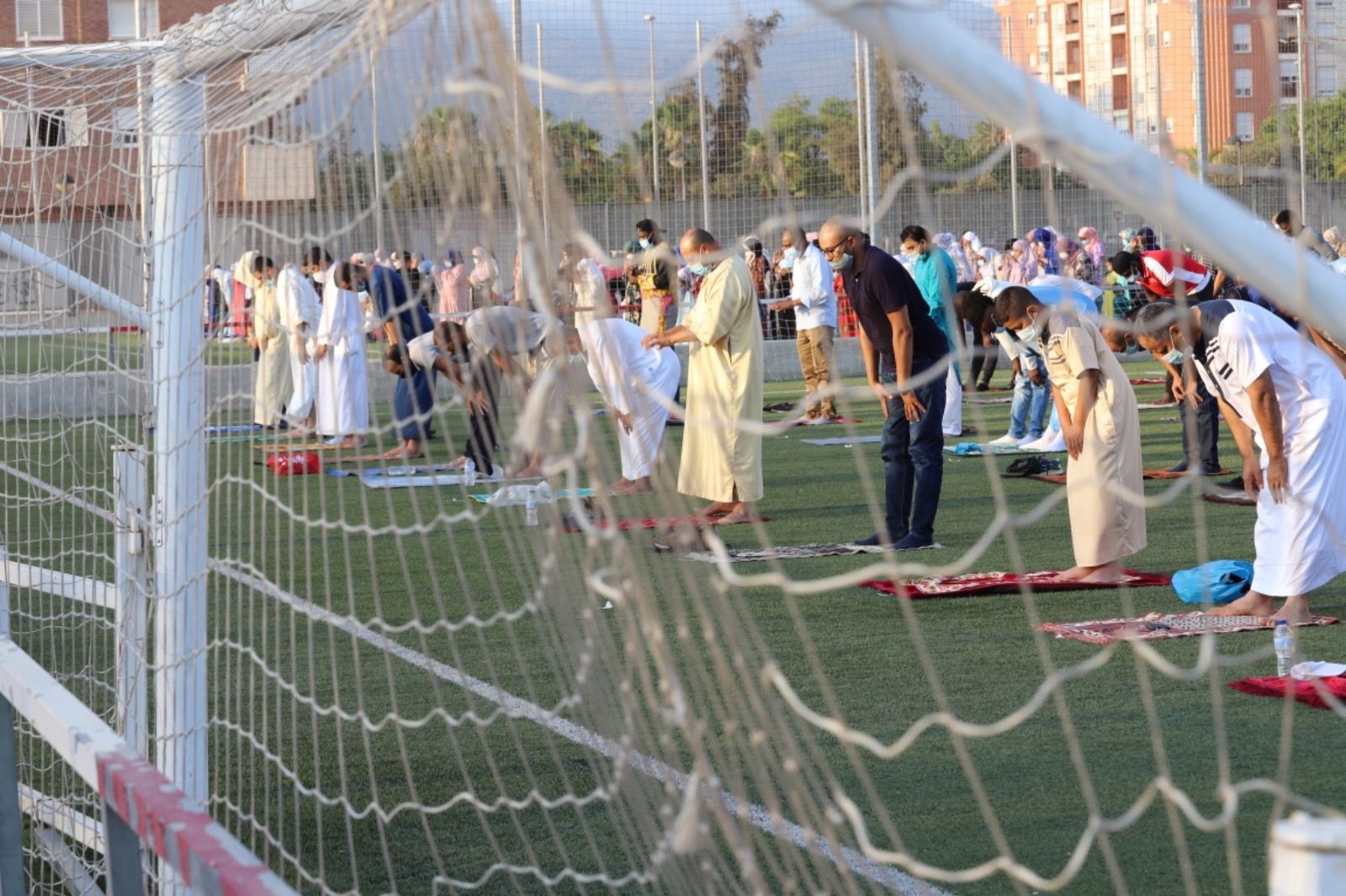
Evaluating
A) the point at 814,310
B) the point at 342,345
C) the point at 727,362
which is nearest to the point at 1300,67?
the point at 342,345

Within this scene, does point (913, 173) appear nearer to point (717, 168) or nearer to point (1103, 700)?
point (1103, 700)

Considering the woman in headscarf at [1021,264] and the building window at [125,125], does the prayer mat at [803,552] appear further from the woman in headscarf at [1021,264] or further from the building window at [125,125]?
the woman in headscarf at [1021,264]

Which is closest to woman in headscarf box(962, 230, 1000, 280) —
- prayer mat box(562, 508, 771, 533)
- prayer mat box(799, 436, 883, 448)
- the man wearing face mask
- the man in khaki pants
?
the man in khaki pants

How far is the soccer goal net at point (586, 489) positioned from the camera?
2.30 metres

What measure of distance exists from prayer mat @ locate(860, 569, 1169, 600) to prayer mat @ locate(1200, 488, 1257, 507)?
8.06ft

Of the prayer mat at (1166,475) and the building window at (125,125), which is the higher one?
the building window at (125,125)

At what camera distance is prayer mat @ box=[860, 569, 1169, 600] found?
7746 millimetres

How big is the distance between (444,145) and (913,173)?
4.58 feet

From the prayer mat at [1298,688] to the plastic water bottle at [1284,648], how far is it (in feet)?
0.19

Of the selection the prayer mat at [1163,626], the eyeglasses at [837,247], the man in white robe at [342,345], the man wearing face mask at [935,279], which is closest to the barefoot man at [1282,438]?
the prayer mat at [1163,626]

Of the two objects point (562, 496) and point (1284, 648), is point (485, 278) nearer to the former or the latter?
point (562, 496)

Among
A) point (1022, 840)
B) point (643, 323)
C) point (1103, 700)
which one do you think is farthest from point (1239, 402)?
point (643, 323)

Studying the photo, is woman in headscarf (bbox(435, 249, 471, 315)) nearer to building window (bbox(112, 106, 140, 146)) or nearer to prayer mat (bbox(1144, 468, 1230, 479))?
building window (bbox(112, 106, 140, 146))

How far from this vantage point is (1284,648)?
18.4 feet
